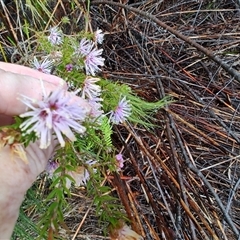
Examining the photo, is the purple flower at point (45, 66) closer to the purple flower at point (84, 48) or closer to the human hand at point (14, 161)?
the purple flower at point (84, 48)

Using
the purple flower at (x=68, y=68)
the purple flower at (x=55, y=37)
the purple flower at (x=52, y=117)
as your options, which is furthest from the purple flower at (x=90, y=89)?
the purple flower at (x=52, y=117)

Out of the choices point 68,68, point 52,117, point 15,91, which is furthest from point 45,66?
point 52,117

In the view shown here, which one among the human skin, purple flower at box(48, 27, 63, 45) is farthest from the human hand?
purple flower at box(48, 27, 63, 45)

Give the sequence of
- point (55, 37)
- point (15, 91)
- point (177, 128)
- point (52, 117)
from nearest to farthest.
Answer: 1. point (52, 117)
2. point (15, 91)
3. point (55, 37)
4. point (177, 128)

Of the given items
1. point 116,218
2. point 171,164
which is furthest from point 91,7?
point 116,218

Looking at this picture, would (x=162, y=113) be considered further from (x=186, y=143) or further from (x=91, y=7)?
(x=91, y=7)

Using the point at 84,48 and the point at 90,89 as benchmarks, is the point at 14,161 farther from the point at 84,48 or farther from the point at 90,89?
the point at 84,48

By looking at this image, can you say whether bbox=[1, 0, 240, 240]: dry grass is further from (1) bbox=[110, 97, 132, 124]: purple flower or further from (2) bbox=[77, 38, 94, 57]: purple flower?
(2) bbox=[77, 38, 94, 57]: purple flower

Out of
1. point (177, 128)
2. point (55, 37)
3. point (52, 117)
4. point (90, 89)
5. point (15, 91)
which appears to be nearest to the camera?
point (52, 117)
